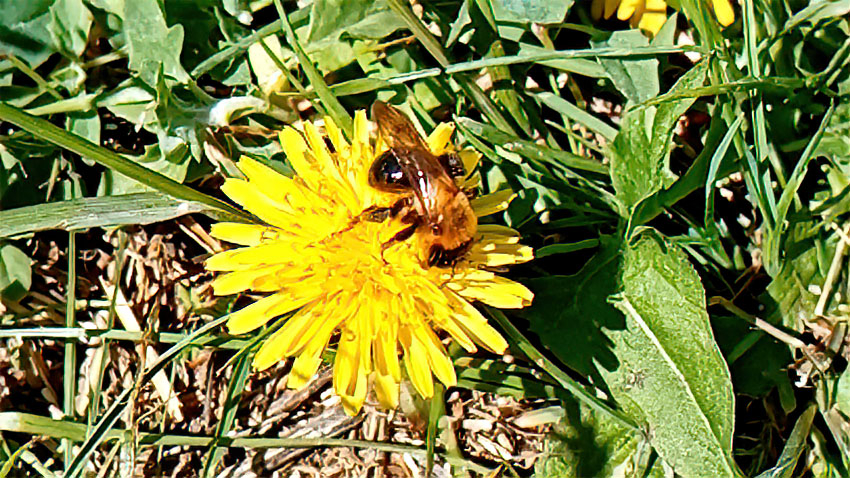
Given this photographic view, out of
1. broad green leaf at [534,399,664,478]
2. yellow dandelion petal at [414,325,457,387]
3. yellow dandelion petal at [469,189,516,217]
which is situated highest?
yellow dandelion petal at [469,189,516,217]

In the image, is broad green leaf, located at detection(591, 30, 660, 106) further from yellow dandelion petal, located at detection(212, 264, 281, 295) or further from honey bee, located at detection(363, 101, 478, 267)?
yellow dandelion petal, located at detection(212, 264, 281, 295)

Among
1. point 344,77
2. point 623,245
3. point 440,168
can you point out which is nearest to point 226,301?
point 344,77

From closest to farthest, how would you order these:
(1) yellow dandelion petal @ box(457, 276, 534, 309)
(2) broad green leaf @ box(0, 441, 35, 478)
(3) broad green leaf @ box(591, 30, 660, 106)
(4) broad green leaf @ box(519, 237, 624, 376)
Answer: (1) yellow dandelion petal @ box(457, 276, 534, 309) → (4) broad green leaf @ box(519, 237, 624, 376) → (3) broad green leaf @ box(591, 30, 660, 106) → (2) broad green leaf @ box(0, 441, 35, 478)

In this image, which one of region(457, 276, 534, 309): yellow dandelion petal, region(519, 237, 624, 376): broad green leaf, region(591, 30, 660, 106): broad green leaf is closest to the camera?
region(457, 276, 534, 309): yellow dandelion petal

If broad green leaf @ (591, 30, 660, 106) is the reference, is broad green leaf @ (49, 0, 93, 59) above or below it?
above

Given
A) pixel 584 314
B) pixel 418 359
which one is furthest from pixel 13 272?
A: pixel 584 314

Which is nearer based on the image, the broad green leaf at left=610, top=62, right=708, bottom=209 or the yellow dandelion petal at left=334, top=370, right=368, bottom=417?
the yellow dandelion petal at left=334, top=370, right=368, bottom=417

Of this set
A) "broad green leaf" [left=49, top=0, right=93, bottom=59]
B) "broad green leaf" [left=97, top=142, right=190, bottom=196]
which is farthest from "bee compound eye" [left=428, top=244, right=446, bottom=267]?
"broad green leaf" [left=49, top=0, right=93, bottom=59]

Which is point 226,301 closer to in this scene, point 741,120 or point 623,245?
point 623,245

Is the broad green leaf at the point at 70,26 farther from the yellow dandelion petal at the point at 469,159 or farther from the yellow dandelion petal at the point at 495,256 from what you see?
the yellow dandelion petal at the point at 495,256
